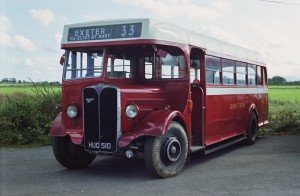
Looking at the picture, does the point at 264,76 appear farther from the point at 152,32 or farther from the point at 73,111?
the point at 73,111

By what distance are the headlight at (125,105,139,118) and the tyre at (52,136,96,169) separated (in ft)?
5.22

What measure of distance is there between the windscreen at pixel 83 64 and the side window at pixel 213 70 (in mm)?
2630

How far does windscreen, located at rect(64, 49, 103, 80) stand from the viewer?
8.72 meters

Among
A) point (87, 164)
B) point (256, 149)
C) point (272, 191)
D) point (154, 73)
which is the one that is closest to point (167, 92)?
point (154, 73)

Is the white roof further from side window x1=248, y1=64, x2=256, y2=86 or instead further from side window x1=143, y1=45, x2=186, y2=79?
side window x1=248, y1=64, x2=256, y2=86

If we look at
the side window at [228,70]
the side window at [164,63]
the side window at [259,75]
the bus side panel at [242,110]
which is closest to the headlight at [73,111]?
the side window at [164,63]

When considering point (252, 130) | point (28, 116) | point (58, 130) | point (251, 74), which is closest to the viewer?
point (58, 130)

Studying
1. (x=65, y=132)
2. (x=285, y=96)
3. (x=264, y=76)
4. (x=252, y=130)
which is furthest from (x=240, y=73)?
(x=285, y=96)

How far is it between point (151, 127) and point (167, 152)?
592mm

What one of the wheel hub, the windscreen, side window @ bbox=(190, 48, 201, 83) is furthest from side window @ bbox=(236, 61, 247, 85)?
the windscreen

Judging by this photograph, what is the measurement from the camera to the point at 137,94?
8.49 meters

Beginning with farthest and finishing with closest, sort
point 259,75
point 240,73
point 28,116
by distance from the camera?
point 259,75 < point 28,116 < point 240,73

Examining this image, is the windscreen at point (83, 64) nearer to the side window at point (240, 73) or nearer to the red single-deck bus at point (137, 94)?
the red single-deck bus at point (137, 94)

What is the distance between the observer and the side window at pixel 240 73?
12.4 m
